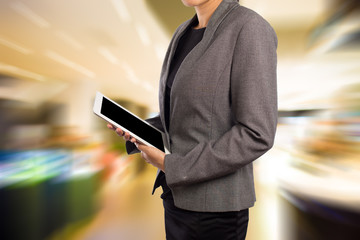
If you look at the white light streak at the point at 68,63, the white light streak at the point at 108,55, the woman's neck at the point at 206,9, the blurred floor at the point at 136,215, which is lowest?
the blurred floor at the point at 136,215

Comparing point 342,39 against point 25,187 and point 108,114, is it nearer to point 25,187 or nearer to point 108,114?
point 108,114

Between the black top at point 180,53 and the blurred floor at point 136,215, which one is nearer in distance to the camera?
the black top at point 180,53

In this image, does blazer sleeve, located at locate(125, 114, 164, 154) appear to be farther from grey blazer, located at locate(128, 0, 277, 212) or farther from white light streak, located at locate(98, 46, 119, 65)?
white light streak, located at locate(98, 46, 119, 65)

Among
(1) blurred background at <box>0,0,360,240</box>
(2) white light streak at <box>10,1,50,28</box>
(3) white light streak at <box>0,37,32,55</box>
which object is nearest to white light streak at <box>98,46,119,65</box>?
(1) blurred background at <box>0,0,360,240</box>

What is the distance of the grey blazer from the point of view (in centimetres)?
62

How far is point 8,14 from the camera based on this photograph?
1.81 meters

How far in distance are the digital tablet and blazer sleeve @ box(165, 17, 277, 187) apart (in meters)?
0.14

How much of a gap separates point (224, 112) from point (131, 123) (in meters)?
0.28

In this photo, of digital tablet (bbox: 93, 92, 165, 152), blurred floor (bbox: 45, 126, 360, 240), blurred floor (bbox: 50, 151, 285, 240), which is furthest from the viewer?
blurred floor (bbox: 50, 151, 285, 240)

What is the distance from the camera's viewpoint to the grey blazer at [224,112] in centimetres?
62

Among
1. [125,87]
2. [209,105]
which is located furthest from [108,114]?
[125,87]

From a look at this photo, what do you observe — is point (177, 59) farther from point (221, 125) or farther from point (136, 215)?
point (136, 215)

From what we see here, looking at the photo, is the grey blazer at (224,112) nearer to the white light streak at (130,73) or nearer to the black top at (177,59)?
the black top at (177,59)

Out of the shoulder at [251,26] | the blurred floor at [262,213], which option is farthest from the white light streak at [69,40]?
the shoulder at [251,26]
